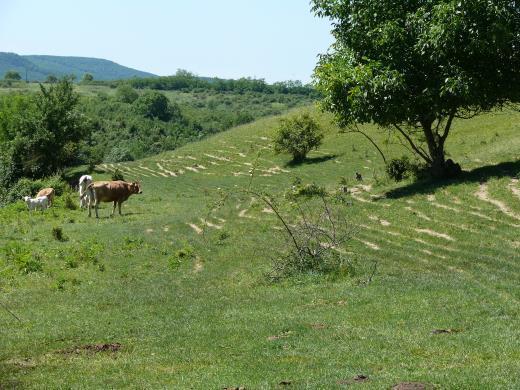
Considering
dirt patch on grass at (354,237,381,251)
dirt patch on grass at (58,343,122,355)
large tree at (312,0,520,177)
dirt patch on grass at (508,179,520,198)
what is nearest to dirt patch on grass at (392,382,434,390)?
dirt patch on grass at (58,343,122,355)

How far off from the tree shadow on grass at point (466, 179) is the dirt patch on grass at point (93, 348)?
20.6 m

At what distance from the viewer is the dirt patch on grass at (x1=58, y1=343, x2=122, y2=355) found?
13.4 m

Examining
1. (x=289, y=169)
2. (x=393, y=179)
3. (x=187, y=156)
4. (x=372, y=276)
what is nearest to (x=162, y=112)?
(x=187, y=156)

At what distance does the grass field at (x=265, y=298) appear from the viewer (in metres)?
11.1

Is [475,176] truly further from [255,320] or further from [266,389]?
[266,389]

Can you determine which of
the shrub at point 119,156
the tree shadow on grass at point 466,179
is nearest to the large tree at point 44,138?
the tree shadow on grass at point 466,179

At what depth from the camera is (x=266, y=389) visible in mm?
9773

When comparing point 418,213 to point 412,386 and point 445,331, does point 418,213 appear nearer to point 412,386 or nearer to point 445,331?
point 445,331

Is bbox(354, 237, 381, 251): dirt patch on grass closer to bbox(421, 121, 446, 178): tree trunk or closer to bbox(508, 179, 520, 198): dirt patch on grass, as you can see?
bbox(508, 179, 520, 198): dirt patch on grass

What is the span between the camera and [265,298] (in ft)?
60.2

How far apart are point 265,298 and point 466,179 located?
16623 millimetres

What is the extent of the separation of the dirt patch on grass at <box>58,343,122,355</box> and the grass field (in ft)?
0.20

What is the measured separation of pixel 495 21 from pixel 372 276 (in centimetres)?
1431

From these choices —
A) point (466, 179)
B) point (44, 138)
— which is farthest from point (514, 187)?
point (44, 138)
